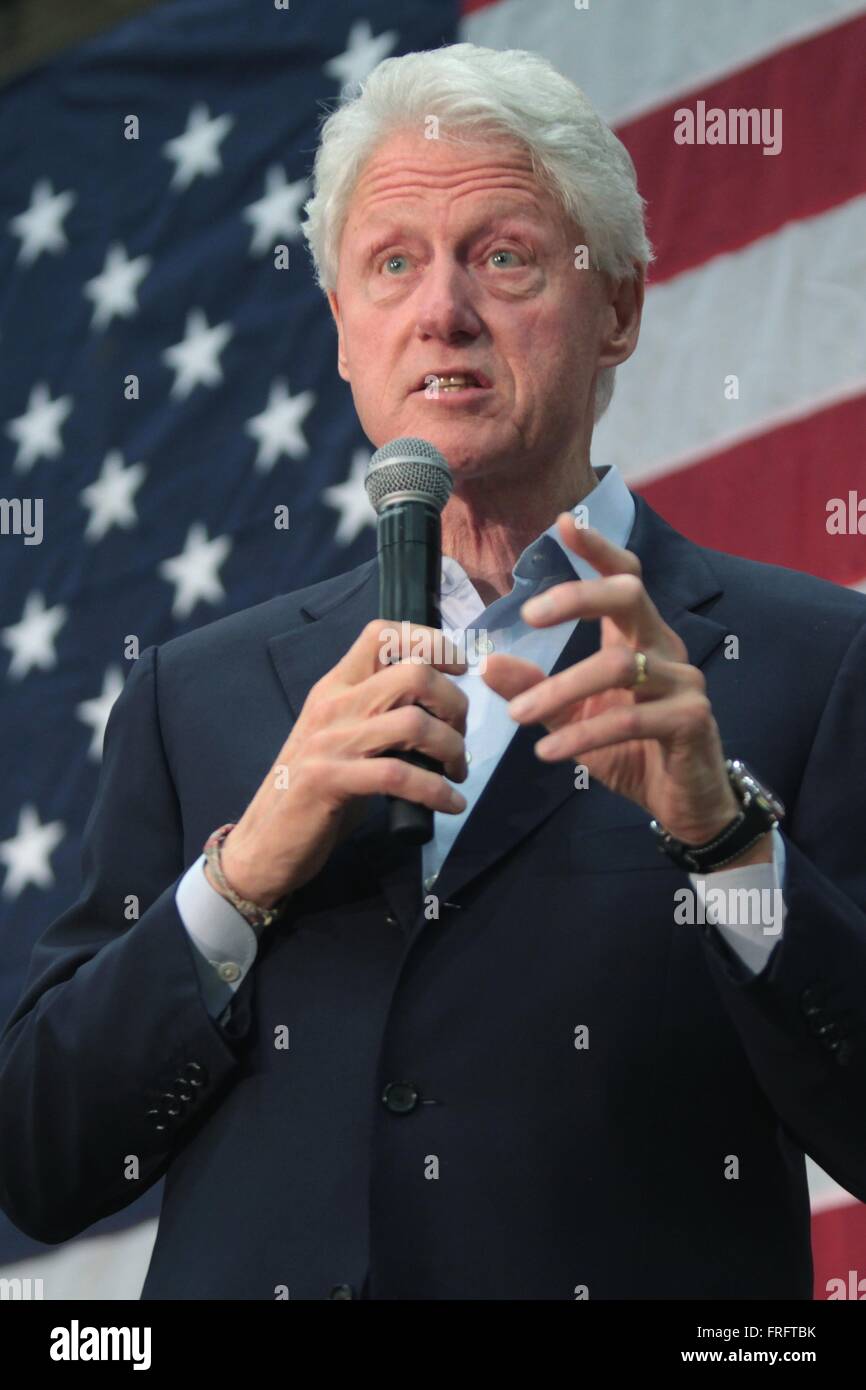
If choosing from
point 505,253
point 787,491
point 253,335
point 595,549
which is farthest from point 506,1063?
point 253,335

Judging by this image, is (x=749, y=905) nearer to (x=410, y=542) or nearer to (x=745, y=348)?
(x=410, y=542)

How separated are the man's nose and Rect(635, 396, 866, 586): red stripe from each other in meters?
1.30

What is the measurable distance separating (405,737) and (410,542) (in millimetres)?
189

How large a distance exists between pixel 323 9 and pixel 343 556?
1.05m

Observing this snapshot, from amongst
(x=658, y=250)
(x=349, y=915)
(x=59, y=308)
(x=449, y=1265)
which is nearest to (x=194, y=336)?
(x=59, y=308)

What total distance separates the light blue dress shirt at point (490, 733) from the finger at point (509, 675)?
17 cm

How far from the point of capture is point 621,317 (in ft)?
7.27

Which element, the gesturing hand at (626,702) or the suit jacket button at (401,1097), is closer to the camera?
the gesturing hand at (626,702)

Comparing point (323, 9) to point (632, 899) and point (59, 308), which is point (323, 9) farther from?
point (632, 899)

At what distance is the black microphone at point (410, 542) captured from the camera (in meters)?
1.49

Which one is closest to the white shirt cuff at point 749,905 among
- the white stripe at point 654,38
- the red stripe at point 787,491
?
the red stripe at point 787,491

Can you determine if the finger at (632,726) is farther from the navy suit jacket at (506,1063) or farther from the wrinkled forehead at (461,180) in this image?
the wrinkled forehead at (461,180)

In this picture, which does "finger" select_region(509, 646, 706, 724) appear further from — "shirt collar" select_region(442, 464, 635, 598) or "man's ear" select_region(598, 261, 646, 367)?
"man's ear" select_region(598, 261, 646, 367)

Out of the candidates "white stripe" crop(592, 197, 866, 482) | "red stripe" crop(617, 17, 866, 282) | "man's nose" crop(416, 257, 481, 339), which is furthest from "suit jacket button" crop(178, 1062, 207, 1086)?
"red stripe" crop(617, 17, 866, 282)
